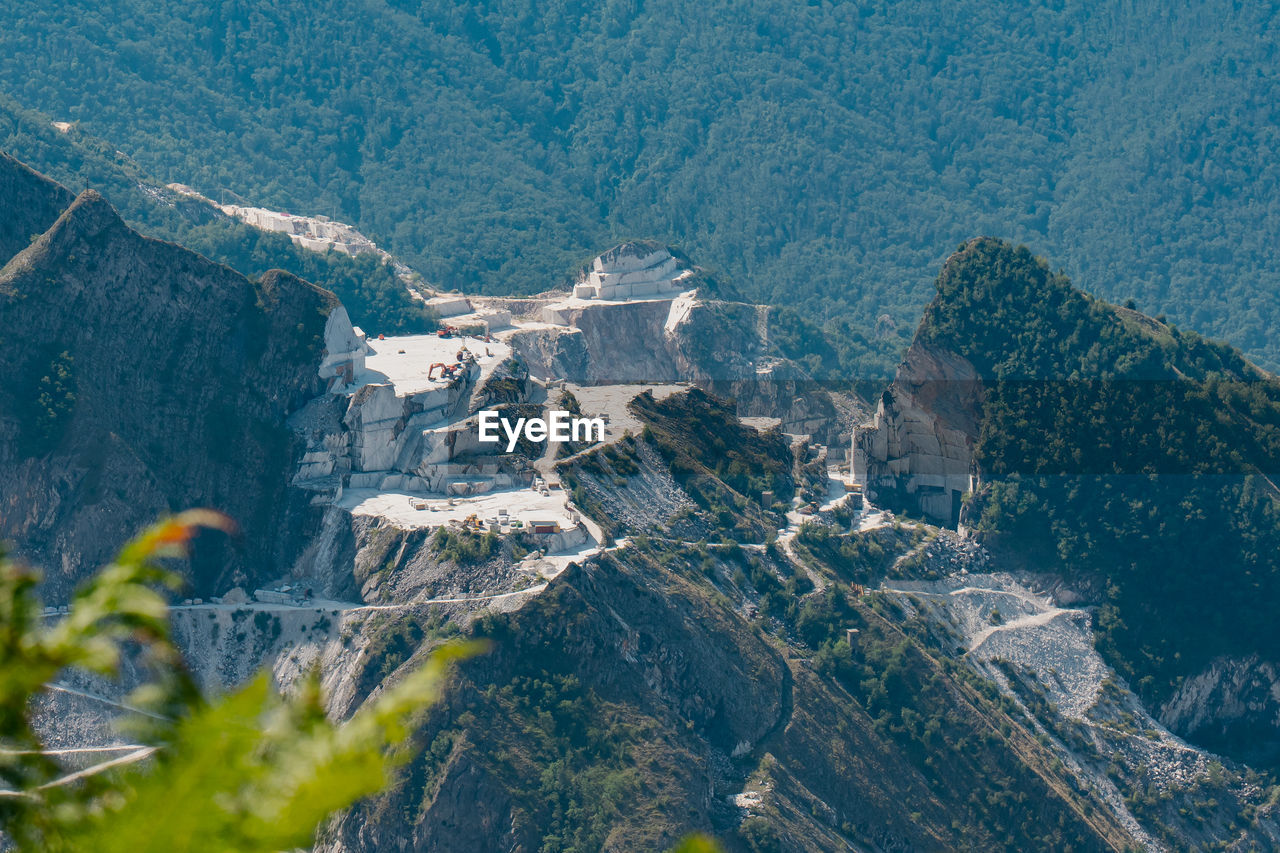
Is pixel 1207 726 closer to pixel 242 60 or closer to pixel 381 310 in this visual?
pixel 381 310

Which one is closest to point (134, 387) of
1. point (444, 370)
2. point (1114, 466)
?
point (444, 370)

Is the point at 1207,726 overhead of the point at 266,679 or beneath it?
beneath

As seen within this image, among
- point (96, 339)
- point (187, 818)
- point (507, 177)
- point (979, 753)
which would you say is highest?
point (187, 818)

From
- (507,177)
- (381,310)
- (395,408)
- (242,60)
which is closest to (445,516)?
(395,408)

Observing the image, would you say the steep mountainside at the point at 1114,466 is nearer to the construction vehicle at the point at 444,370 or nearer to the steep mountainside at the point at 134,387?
the construction vehicle at the point at 444,370

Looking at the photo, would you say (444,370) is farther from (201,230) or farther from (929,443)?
(201,230)

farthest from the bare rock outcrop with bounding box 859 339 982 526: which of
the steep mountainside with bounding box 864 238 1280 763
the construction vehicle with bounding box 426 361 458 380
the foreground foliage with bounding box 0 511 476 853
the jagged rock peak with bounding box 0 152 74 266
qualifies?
the foreground foliage with bounding box 0 511 476 853
